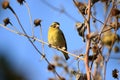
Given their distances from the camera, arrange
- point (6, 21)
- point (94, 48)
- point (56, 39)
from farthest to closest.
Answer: point (56, 39), point (6, 21), point (94, 48)

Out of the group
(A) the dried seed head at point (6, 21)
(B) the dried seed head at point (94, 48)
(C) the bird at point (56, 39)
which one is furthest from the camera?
(C) the bird at point (56, 39)

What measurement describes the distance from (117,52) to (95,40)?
50 centimetres

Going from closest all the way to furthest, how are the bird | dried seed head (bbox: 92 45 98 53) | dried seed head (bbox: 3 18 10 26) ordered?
dried seed head (bbox: 92 45 98 53)
dried seed head (bbox: 3 18 10 26)
the bird

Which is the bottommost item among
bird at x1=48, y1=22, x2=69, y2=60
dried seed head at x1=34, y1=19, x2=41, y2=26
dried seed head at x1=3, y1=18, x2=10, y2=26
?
dried seed head at x1=3, y1=18, x2=10, y2=26

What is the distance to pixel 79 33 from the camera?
207cm

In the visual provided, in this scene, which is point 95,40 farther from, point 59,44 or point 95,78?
point 59,44

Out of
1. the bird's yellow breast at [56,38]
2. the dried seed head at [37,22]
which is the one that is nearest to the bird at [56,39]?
the bird's yellow breast at [56,38]

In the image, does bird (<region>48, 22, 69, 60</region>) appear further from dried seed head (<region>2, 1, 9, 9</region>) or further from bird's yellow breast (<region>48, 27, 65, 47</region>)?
dried seed head (<region>2, 1, 9, 9</region>)

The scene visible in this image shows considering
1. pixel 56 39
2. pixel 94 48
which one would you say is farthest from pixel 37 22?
pixel 56 39

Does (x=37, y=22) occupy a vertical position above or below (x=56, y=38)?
below

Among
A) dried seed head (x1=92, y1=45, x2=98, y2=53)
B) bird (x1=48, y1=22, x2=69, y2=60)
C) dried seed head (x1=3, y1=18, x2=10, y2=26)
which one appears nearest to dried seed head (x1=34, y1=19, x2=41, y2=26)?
dried seed head (x1=3, y1=18, x2=10, y2=26)

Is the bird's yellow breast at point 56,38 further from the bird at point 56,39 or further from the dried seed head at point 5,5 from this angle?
the dried seed head at point 5,5

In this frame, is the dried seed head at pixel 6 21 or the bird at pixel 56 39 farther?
Result: the bird at pixel 56 39

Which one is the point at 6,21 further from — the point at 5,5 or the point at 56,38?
the point at 56,38
